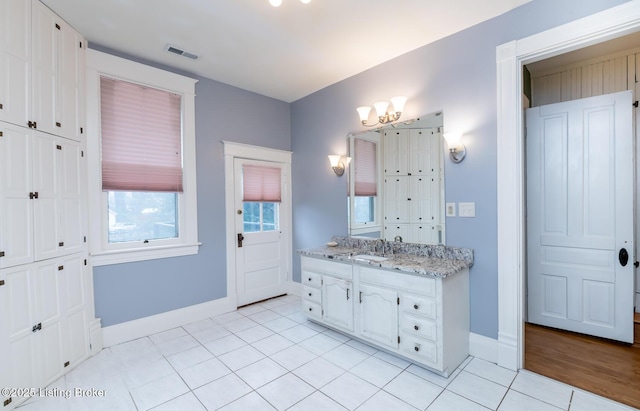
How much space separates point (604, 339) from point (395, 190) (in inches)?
94.7

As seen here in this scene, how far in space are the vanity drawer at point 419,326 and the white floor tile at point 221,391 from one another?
130 centimetres

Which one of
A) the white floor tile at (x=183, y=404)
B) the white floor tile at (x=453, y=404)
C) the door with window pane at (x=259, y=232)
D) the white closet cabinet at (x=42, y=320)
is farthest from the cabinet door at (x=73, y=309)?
the white floor tile at (x=453, y=404)

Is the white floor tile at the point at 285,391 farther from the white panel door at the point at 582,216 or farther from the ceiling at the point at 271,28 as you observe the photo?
the ceiling at the point at 271,28

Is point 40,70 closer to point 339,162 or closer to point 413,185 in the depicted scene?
point 339,162

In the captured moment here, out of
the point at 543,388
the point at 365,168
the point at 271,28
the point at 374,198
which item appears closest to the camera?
the point at 543,388

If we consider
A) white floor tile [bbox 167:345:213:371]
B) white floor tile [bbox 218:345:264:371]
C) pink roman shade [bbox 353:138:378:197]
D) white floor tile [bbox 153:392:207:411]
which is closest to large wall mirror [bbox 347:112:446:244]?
pink roman shade [bbox 353:138:378:197]

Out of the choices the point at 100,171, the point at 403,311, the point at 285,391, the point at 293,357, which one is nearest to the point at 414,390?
the point at 403,311

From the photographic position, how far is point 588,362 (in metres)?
2.36

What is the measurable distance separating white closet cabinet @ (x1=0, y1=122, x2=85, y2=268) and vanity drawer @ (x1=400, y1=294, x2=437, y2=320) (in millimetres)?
2831

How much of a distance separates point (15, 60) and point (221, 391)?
2726 millimetres

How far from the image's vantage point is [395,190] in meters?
3.06

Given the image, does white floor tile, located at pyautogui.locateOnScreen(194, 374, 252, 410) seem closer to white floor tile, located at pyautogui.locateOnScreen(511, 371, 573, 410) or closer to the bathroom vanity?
the bathroom vanity

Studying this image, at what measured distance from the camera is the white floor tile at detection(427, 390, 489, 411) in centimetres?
186

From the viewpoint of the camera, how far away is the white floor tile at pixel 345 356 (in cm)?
244
